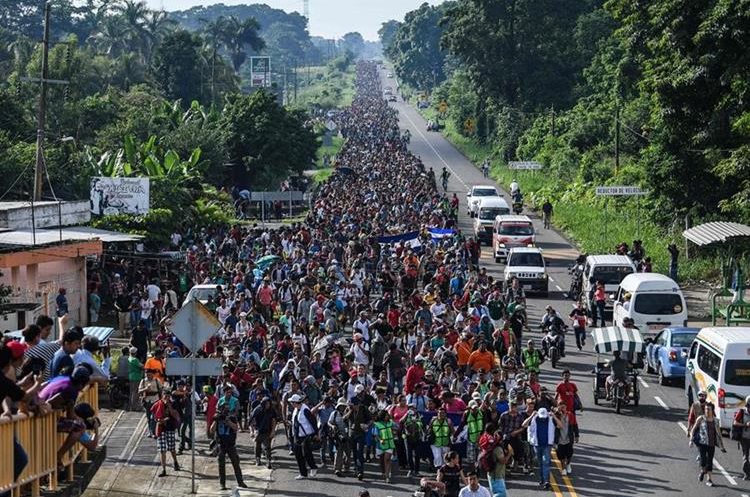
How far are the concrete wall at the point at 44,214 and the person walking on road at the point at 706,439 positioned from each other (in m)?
19.2

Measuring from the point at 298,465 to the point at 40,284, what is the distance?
13704mm

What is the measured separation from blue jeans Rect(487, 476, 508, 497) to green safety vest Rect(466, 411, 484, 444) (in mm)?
1729

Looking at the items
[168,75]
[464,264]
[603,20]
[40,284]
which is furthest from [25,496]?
[168,75]

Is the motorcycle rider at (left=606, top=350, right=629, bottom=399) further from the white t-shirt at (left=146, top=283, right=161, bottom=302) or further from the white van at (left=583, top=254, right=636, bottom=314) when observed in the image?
the white t-shirt at (left=146, top=283, right=161, bottom=302)

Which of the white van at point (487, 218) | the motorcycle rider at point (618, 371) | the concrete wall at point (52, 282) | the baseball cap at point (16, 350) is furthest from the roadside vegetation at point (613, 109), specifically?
the baseball cap at point (16, 350)

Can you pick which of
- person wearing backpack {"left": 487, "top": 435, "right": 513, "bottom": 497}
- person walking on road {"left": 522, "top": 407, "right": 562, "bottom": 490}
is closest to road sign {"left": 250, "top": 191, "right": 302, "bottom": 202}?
person walking on road {"left": 522, "top": 407, "right": 562, "bottom": 490}

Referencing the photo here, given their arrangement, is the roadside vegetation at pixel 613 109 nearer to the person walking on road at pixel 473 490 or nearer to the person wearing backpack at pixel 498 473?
the person wearing backpack at pixel 498 473

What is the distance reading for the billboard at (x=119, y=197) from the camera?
145 feet

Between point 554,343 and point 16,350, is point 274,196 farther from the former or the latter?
point 16,350

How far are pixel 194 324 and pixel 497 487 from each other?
484cm

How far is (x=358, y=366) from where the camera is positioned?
2541 centimetres

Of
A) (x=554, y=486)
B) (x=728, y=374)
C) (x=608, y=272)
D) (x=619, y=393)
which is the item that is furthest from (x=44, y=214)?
(x=554, y=486)

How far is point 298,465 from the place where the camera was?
23203 millimetres

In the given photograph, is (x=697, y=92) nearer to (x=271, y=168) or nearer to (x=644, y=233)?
(x=644, y=233)
